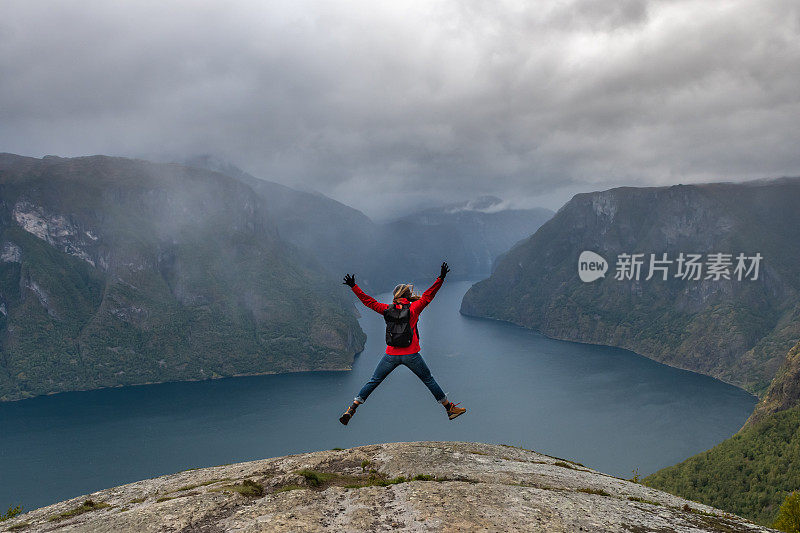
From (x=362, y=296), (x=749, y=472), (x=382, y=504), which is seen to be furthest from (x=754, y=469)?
(x=362, y=296)

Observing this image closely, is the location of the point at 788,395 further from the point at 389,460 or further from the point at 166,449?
the point at 166,449

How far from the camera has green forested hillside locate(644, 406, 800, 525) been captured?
100250mm

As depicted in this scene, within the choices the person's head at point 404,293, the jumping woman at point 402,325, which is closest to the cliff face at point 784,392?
the jumping woman at point 402,325

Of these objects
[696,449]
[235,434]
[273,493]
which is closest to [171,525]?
[273,493]

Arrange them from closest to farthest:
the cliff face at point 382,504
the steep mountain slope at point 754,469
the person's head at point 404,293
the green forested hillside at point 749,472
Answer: the cliff face at point 382,504, the person's head at point 404,293, the green forested hillside at point 749,472, the steep mountain slope at point 754,469

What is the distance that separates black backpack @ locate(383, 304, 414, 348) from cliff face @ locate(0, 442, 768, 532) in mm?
4958

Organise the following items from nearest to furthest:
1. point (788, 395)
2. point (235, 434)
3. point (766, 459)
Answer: point (766, 459) < point (788, 395) < point (235, 434)

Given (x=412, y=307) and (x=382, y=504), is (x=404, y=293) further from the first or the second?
(x=382, y=504)

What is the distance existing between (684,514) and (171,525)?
16.8 m

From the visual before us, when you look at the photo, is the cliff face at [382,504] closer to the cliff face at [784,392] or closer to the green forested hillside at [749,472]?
the green forested hillside at [749,472]

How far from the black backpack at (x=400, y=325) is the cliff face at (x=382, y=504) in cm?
496

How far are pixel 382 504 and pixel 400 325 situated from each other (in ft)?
18.6

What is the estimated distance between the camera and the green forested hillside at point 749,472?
10025 cm

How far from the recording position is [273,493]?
14.7 metres
